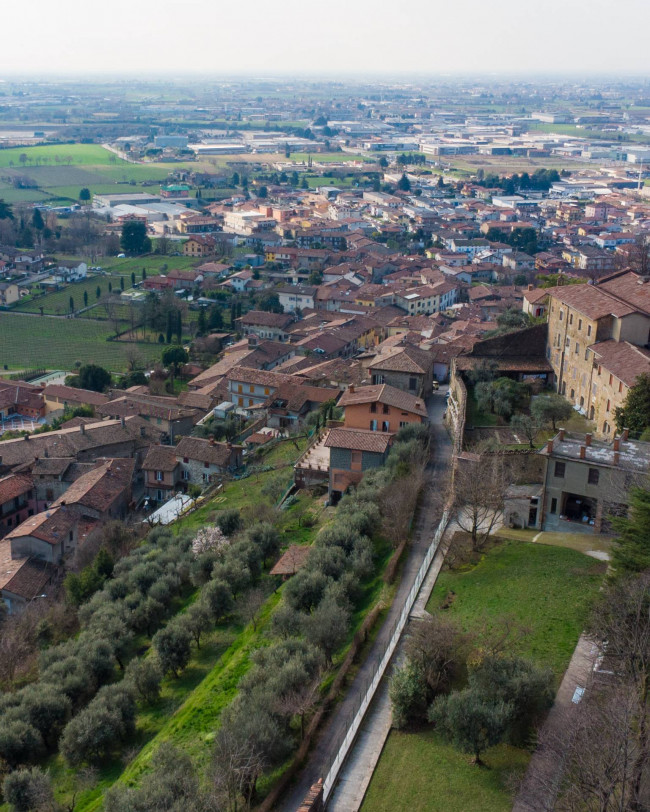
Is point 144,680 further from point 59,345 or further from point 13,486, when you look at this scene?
point 59,345

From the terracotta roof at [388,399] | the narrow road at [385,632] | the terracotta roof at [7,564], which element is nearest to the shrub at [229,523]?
the terracotta roof at [388,399]

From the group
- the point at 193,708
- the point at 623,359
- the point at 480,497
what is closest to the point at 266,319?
the point at 623,359

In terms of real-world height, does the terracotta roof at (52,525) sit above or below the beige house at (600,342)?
below

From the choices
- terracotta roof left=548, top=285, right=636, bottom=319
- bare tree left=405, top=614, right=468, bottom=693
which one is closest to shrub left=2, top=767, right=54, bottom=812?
bare tree left=405, top=614, right=468, bottom=693

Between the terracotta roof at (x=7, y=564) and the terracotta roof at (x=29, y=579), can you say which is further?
the terracotta roof at (x=7, y=564)

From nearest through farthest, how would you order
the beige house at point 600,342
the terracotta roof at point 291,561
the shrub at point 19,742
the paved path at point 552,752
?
the paved path at point 552,752 → the shrub at point 19,742 → the terracotta roof at point 291,561 → the beige house at point 600,342

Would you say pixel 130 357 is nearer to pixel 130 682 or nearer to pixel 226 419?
pixel 226 419

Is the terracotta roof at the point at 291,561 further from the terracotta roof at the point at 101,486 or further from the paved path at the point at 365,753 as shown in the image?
the terracotta roof at the point at 101,486
